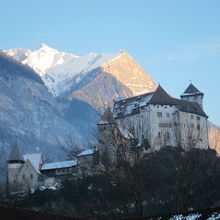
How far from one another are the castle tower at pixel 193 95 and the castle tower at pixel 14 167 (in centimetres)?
3901

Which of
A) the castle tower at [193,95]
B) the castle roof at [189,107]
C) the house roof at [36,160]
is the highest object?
the castle tower at [193,95]

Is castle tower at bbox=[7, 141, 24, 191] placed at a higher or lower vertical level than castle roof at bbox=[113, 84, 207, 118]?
lower

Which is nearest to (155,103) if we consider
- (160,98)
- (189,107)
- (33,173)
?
(160,98)

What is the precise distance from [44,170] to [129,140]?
72.0 meters

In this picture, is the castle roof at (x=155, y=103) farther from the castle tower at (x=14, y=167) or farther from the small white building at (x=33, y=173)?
the castle tower at (x=14, y=167)

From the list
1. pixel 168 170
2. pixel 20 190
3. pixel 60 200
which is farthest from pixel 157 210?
pixel 20 190

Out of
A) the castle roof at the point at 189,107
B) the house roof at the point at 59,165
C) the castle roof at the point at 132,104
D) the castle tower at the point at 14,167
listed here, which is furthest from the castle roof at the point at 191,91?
the castle tower at the point at 14,167

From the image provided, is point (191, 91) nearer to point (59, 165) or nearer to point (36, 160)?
point (59, 165)

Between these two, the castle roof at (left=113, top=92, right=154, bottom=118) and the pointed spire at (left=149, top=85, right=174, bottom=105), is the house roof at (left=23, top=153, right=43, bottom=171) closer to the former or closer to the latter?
the castle roof at (left=113, top=92, right=154, bottom=118)

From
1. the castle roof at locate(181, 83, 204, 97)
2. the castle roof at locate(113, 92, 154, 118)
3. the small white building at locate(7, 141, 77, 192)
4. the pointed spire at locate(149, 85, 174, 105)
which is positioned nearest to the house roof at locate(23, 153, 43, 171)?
the small white building at locate(7, 141, 77, 192)

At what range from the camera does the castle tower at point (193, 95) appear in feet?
396

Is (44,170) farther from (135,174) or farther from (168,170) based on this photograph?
(135,174)

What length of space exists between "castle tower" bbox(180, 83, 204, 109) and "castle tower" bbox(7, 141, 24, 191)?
39009mm

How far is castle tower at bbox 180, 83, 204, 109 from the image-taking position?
120750mm
